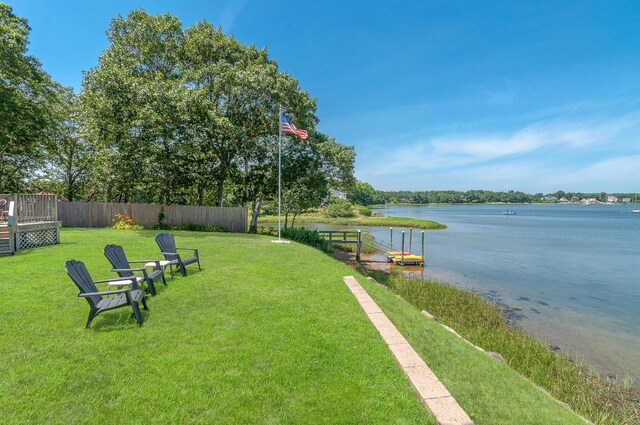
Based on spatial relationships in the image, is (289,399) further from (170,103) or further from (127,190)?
(127,190)

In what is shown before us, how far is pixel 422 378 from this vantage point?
3346 millimetres

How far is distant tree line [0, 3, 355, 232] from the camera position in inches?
624

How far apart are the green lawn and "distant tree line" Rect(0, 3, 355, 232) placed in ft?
41.0

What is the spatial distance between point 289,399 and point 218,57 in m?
21.9

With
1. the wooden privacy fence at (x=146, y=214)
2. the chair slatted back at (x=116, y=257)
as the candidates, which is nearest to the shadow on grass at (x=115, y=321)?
the chair slatted back at (x=116, y=257)

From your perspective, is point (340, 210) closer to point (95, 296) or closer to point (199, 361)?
point (95, 296)

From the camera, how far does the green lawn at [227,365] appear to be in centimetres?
283

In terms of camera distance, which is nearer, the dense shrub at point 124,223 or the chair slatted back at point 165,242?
the chair slatted back at point 165,242

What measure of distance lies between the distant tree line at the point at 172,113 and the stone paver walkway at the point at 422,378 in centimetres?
1448

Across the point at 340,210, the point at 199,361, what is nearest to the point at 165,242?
the point at 199,361

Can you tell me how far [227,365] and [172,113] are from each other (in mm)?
16200

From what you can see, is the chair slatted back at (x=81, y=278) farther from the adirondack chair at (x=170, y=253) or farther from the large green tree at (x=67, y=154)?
the large green tree at (x=67, y=154)

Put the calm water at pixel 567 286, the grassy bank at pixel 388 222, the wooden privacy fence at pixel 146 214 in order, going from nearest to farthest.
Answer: the calm water at pixel 567 286 → the wooden privacy fence at pixel 146 214 → the grassy bank at pixel 388 222

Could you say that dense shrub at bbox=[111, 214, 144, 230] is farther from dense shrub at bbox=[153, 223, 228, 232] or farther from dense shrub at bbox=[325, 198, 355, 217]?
dense shrub at bbox=[325, 198, 355, 217]
